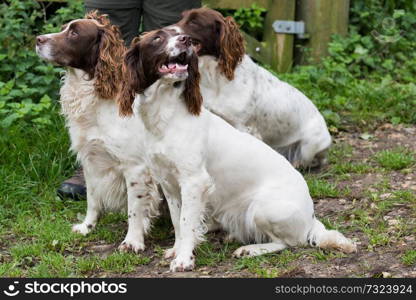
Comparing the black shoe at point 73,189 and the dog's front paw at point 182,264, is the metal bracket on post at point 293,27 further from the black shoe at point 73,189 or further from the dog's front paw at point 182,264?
the dog's front paw at point 182,264

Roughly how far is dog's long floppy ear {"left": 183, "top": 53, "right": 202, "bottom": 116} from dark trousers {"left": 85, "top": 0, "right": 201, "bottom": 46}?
1.42m

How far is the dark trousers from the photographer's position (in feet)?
18.5

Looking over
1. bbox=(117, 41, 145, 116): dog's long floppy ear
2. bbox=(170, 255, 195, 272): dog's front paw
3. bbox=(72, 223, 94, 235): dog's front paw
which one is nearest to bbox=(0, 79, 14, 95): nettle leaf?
bbox=(72, 223, 94, 235): dog's front paw

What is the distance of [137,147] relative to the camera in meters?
4.85

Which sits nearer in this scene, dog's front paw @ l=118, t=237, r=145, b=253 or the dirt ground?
the dirt ground

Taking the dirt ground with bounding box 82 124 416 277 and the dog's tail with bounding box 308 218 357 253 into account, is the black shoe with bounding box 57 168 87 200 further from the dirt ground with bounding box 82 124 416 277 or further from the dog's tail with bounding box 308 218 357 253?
the dog's tail with bounding box 308 218 357 253

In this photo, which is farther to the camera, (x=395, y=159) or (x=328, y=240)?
(x=395, y=159)

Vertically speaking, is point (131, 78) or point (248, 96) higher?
point (131, 78)

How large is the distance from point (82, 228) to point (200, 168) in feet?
3.67

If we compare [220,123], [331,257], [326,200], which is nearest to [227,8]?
[326,200]

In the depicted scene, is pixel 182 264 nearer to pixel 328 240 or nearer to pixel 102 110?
pixel 328 240

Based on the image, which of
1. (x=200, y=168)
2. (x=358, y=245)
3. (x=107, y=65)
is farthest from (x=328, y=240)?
(x=107, y=65)

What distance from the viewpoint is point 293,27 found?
8.08m

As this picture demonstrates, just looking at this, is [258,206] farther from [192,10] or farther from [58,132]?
[58,132]
